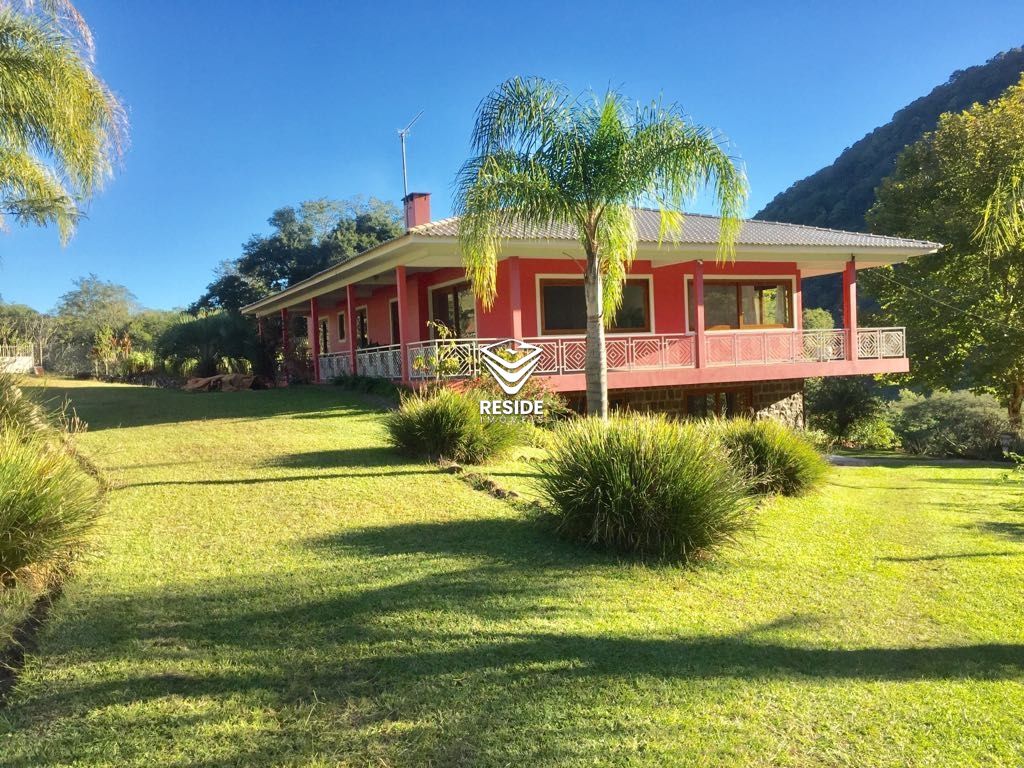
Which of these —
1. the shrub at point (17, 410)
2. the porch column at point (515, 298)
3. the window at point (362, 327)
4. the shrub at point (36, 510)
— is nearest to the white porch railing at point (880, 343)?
the porch column at point (515, 298)

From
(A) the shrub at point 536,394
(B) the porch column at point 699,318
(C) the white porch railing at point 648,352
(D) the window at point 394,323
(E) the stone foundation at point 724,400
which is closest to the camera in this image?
(A) the shrub at point 536,394

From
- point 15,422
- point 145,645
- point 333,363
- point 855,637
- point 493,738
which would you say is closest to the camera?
point 493,738

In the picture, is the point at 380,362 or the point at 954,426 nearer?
the point at 380,362

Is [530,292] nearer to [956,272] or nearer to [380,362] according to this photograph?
[380,362]

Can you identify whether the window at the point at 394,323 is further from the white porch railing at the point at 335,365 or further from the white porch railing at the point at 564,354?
the white porch railing at the point at 564,354

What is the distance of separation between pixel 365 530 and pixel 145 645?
246 centimetres

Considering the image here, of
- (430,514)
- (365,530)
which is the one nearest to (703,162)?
(430,514)

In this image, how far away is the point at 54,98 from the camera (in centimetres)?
895

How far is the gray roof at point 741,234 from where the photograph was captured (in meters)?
14.3

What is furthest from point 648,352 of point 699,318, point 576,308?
point 576,308

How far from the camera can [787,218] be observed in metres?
39.1

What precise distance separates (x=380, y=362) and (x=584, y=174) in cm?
919

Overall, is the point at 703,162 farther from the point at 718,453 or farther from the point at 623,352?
the point at 623,352

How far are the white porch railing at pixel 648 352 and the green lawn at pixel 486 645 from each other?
642 cm
